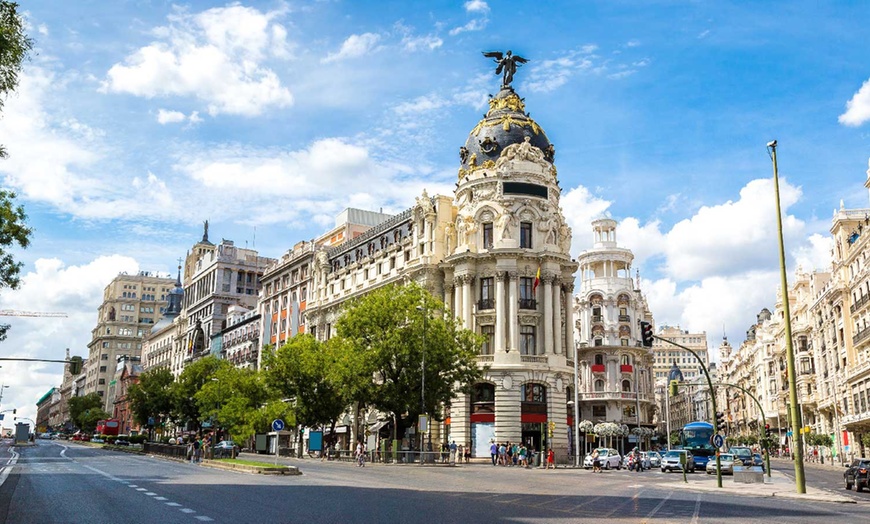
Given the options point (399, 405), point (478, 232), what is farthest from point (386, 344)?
point (478, 232)

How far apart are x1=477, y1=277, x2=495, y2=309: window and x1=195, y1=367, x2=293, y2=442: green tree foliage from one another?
18702 millimetres

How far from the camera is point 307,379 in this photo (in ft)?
208

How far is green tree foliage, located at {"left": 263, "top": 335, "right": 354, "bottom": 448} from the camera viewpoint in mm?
62594

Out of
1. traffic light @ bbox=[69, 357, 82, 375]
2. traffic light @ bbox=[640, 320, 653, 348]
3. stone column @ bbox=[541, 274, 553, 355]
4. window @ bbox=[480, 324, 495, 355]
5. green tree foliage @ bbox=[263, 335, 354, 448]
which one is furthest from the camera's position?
window @ bbox=[480, 324, 495, 355]

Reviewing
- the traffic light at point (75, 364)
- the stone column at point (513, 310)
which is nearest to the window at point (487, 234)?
the stone column at point (513, 310)

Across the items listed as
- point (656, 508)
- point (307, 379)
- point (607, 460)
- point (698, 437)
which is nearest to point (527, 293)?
point (607, 460)

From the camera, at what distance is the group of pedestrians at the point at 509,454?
5863 cm

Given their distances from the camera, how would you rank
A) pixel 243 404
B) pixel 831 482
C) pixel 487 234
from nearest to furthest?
pixel 831 482
pixel 243 404
pixel 487 234

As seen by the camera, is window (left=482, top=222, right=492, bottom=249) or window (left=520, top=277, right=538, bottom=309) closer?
window (left=520, top=277, right=538, bottom=309)

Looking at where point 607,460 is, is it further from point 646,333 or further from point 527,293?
point 646,333

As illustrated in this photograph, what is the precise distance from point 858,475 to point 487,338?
35.8 m

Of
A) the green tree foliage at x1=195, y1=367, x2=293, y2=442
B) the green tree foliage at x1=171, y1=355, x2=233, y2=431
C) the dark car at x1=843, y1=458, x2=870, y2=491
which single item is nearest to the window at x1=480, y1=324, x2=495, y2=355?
the green tree foliage at x1=195, y1=367, x2=293, y2=442

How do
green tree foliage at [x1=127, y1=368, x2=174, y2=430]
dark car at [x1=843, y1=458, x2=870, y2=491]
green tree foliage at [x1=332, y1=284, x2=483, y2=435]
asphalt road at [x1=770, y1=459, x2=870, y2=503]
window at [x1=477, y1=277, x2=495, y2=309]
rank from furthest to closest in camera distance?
green tree foliage at [x1=127, y1=368, x2=174, y2=430] → window at [x1=477, y1=277, x2=495, y2=309] → green tree foliage at [x1=332, y1=284, x2=483, y2=435] → dark car at [x1=843, y1=458, x2=870, y2=491] → asphalt road at [x1=770, y1=459, x2=870, y2=503]

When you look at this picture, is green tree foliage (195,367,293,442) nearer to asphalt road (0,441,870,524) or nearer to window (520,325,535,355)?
window (520,325,535,355)
